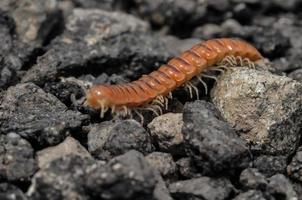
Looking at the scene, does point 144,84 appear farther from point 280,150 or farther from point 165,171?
point 280,150

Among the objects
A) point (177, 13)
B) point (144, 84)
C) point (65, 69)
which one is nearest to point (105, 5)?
point (177, 13)

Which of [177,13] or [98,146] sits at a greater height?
[177,13]

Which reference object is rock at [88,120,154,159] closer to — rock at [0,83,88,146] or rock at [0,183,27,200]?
→ rock at [0,83,88,146]

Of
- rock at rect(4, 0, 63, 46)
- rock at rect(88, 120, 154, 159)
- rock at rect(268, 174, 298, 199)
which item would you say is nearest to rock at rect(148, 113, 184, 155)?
rock at rect(88, 120, 154, 159)

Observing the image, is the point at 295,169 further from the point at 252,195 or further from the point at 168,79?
the point at 168,79

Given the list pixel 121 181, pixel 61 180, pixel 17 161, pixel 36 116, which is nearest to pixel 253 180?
pixel 121 181

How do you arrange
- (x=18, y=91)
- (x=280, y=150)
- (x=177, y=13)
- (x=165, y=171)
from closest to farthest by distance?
(x=165, y=171)
(x=280, y=150)
(x=18, y=91)
(x=177, y=13)
